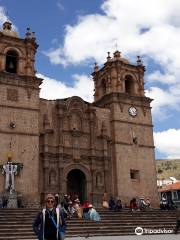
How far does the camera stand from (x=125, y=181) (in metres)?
30.5

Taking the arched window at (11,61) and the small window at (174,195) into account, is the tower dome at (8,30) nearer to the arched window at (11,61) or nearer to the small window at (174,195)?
the arched window at (11,61)

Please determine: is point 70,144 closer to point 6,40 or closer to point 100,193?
point 100,193

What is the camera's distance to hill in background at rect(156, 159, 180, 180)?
300 feet

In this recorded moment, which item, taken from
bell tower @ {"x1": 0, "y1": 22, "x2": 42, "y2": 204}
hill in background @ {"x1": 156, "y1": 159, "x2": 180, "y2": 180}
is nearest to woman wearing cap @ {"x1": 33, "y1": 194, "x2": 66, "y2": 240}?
bell tower @ {"x1": 0, "y1": 22, "x2": 42, "y2": 204}

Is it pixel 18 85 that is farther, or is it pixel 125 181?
pixel 125 181

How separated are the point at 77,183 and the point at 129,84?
34.4ft

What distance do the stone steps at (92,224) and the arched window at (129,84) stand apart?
14.4 metres

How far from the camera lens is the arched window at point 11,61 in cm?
2947

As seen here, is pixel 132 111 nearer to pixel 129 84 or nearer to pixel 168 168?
pixel 129 84

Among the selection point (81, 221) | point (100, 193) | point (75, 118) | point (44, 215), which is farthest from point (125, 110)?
point (44, 215)

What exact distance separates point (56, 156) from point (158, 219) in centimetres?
946

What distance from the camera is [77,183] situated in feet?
99.3

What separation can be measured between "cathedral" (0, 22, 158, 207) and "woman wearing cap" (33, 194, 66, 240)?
779 inches

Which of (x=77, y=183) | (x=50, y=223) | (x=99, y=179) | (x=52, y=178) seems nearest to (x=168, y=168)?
(x=99, y=179)
